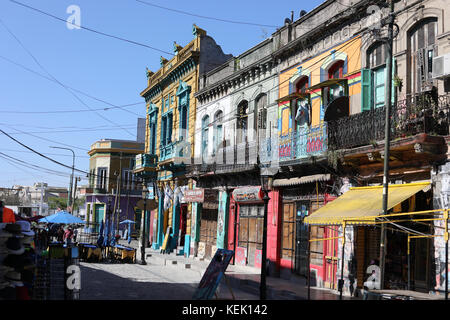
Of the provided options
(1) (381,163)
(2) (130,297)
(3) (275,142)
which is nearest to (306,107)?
(3) (275,142)

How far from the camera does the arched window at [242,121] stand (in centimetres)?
2264

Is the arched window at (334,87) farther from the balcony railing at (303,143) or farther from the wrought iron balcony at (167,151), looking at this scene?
the wrought iron balcony at (167,151)

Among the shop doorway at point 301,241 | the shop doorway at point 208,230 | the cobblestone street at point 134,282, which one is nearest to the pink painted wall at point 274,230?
the shop doorway at point 301,241

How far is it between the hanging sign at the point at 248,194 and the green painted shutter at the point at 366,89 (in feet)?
20.5

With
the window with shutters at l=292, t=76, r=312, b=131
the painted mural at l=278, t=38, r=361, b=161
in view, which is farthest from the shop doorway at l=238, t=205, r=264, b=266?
the window with shutters at l=292, t=76, r=312, b=131

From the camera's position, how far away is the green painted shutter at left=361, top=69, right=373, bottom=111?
1516 centimetres

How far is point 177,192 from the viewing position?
2861 cm

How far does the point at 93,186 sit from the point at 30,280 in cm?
4670

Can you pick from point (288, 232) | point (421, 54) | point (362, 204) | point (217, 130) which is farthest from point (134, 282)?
point (421, 54)

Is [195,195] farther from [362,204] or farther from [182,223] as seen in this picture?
[362,204]

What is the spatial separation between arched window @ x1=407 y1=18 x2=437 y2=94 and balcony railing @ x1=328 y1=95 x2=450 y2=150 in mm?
526

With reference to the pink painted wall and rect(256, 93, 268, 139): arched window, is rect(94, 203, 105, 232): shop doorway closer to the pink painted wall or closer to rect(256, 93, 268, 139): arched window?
rect(256, 93, 268, 139): arched window

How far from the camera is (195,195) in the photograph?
25.0 meters

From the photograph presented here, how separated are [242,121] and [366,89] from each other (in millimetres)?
8512
